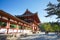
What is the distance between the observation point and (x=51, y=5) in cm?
1506

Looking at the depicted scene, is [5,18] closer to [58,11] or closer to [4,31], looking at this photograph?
[4,31]

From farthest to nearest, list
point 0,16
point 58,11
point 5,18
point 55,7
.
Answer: point 55,7 < point 58,11 < point 5,18 < point 0,16

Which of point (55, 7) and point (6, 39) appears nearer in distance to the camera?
point (6, 39)

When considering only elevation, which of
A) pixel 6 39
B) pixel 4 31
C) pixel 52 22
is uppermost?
pixel 52 22

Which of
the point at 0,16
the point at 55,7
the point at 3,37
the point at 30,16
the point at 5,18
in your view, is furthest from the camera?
the point at 30,16

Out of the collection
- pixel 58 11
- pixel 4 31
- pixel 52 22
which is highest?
pixel 58 11

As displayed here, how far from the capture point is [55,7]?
1488 centimetres

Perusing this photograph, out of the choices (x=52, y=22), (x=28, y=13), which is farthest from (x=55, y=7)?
(x=28, y=13)

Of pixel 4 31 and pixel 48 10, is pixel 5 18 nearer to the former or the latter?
pixel 4 31

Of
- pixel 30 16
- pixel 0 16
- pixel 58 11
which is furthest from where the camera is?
pixel 30 16

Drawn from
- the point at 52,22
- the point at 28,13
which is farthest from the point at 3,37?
the point at 28,13

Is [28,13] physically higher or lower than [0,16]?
higher

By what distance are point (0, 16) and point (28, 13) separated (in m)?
20.3

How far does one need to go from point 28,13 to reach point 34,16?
2330mm
